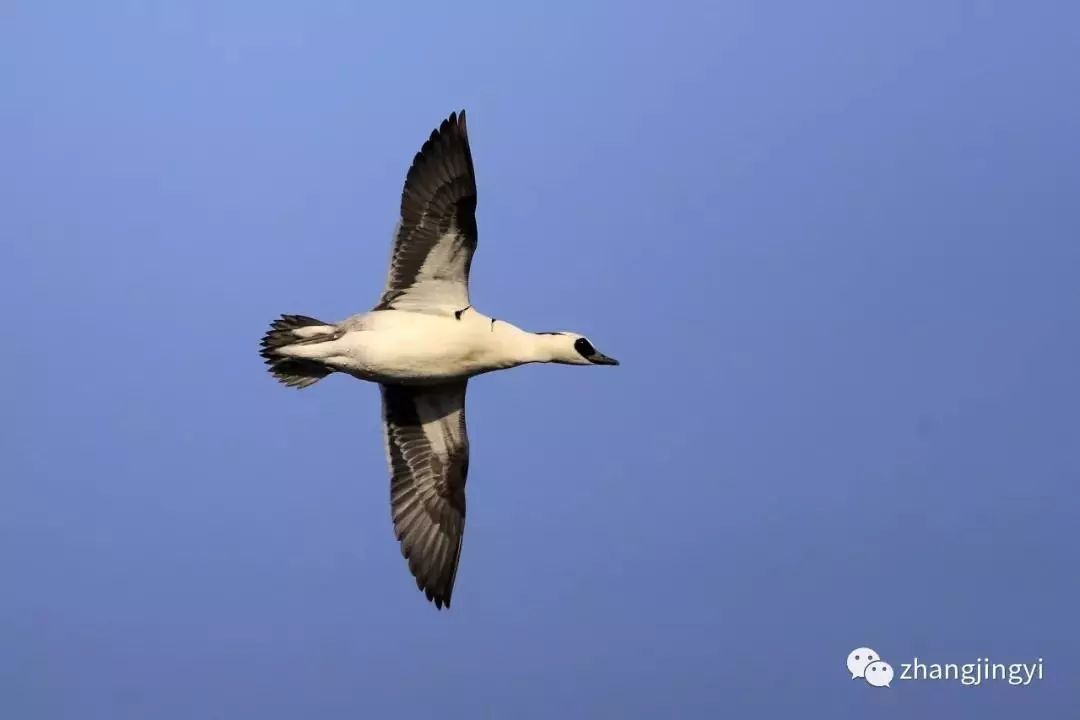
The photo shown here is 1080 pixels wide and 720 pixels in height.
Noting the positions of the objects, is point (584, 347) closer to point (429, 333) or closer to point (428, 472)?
point (429, 333)

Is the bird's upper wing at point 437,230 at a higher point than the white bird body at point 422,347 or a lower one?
higher

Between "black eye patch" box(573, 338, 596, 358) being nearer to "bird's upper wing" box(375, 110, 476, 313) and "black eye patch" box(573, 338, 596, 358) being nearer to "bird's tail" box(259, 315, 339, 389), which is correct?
"bird's upper wing" box(375, 110, 476, 313)

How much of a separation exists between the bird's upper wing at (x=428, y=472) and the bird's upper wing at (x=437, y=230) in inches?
41.5

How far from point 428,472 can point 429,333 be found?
64.0 inches

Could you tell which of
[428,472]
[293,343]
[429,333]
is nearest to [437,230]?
[429,333]

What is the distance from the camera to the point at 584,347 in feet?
42.4

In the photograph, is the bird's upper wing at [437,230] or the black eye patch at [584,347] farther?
the black eye patch at [584,347]

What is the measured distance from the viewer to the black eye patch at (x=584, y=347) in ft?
42.2

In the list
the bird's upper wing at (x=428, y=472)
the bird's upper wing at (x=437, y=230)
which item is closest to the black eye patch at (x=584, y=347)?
the bird's upper wing at (x=437, y=230)

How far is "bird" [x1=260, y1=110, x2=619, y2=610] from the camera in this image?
40.5 feet

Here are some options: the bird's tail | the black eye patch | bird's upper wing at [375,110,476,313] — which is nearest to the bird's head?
the black eye patch

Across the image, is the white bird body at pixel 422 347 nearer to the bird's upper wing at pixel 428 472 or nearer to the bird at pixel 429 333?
the bird at pixel 429 333

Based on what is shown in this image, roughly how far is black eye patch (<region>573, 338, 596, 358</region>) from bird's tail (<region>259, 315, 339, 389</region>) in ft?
6.88

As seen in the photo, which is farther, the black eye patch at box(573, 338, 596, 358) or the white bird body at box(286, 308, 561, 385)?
the black eye patch at box(573, 338, 596, 358)
